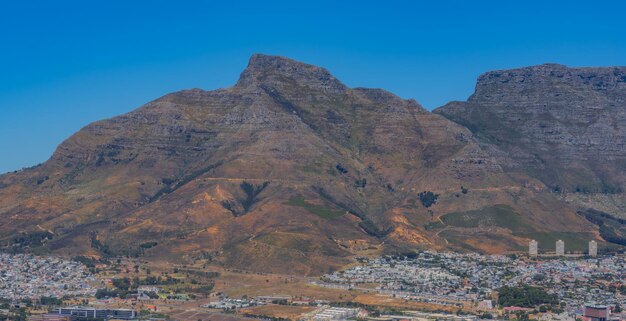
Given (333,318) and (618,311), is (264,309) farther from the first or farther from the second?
(618,311)

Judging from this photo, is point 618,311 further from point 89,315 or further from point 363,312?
point 89,315

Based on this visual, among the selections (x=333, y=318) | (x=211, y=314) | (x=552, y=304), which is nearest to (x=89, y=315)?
(x=211, y=314)

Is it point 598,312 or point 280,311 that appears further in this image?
point 280,311

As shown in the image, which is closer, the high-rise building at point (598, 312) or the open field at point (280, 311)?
the high-rise building at point (598, 312)

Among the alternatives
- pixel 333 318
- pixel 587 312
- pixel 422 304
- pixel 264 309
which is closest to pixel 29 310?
pixel 264 309

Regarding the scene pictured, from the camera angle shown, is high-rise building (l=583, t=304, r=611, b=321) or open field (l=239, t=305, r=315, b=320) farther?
open field (l=239, t=305, r=315, b=320)

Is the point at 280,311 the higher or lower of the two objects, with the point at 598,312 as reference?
lower

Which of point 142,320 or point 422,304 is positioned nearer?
point 142,320

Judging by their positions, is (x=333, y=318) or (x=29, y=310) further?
(x=29, y=310)
